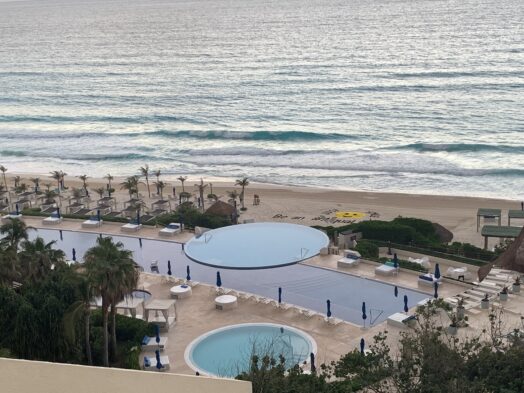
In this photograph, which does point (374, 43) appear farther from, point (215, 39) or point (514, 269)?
point (514, 269)

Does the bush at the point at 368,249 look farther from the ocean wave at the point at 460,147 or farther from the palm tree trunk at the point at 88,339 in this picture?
the ocean wave at the point at 460,147

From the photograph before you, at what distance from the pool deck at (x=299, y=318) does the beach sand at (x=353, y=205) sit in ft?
31.4

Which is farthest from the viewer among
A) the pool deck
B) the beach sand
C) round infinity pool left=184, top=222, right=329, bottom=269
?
the beach sand

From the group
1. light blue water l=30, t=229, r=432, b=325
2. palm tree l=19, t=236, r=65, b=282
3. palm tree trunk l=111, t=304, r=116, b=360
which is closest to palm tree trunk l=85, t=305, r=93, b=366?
palm tree trunk l=111, t=304, r=116, b=360

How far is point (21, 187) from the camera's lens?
46312 millimetres

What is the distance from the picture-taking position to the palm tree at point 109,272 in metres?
20.5

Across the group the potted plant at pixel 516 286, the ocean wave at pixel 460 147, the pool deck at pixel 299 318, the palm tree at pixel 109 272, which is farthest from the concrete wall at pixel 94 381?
the ocean wave at pixel 460 147

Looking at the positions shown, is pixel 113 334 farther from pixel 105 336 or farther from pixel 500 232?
pixel 500 232

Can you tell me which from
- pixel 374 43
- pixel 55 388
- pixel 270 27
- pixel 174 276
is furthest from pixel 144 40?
pixel 55 388

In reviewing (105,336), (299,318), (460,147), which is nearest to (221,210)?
(299,318)

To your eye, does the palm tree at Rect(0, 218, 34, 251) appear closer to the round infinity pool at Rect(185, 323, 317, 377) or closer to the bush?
the round infinity pool at Rect(185, 323, 317, 377)

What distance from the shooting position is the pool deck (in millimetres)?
23641

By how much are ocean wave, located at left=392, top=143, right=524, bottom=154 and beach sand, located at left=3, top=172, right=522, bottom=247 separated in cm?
1250

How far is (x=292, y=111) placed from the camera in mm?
76625
